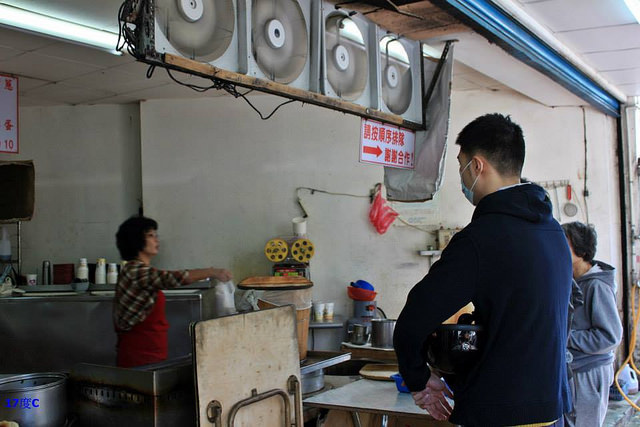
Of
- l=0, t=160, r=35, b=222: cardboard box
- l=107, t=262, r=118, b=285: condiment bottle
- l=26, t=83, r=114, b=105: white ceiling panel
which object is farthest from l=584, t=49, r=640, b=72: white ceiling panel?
l=0, t=160, r=35, b=222: cardboard box

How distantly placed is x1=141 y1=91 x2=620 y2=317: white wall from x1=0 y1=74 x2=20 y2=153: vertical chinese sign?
1575 mm

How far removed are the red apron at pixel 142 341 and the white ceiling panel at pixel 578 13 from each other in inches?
124

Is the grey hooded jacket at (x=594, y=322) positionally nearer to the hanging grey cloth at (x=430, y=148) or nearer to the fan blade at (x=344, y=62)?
the hanging grey cloth at (x=430, y=148)

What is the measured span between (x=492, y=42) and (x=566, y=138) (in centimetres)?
259

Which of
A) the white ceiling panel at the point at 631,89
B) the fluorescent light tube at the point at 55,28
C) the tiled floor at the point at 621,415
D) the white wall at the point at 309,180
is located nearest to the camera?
the fluorescent light tube at the point at 55,28

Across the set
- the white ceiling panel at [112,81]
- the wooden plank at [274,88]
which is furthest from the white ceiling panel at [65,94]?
the wooden plank at [274,88]

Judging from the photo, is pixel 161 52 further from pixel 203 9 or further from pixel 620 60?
pixel 620 60

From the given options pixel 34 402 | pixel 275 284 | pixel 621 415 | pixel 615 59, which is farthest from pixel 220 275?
pixel 621 415

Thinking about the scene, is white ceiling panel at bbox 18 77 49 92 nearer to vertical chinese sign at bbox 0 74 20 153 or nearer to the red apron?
vertical chinese sign at bbox 0 74 20 153

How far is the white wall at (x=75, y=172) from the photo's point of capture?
706 centimetres

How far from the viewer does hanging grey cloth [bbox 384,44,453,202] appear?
183 inches

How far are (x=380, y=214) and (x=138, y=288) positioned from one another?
3.54m

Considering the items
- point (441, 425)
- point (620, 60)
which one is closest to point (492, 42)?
point (620, 60)

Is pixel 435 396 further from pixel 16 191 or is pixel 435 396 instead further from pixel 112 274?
pixel 16 191
